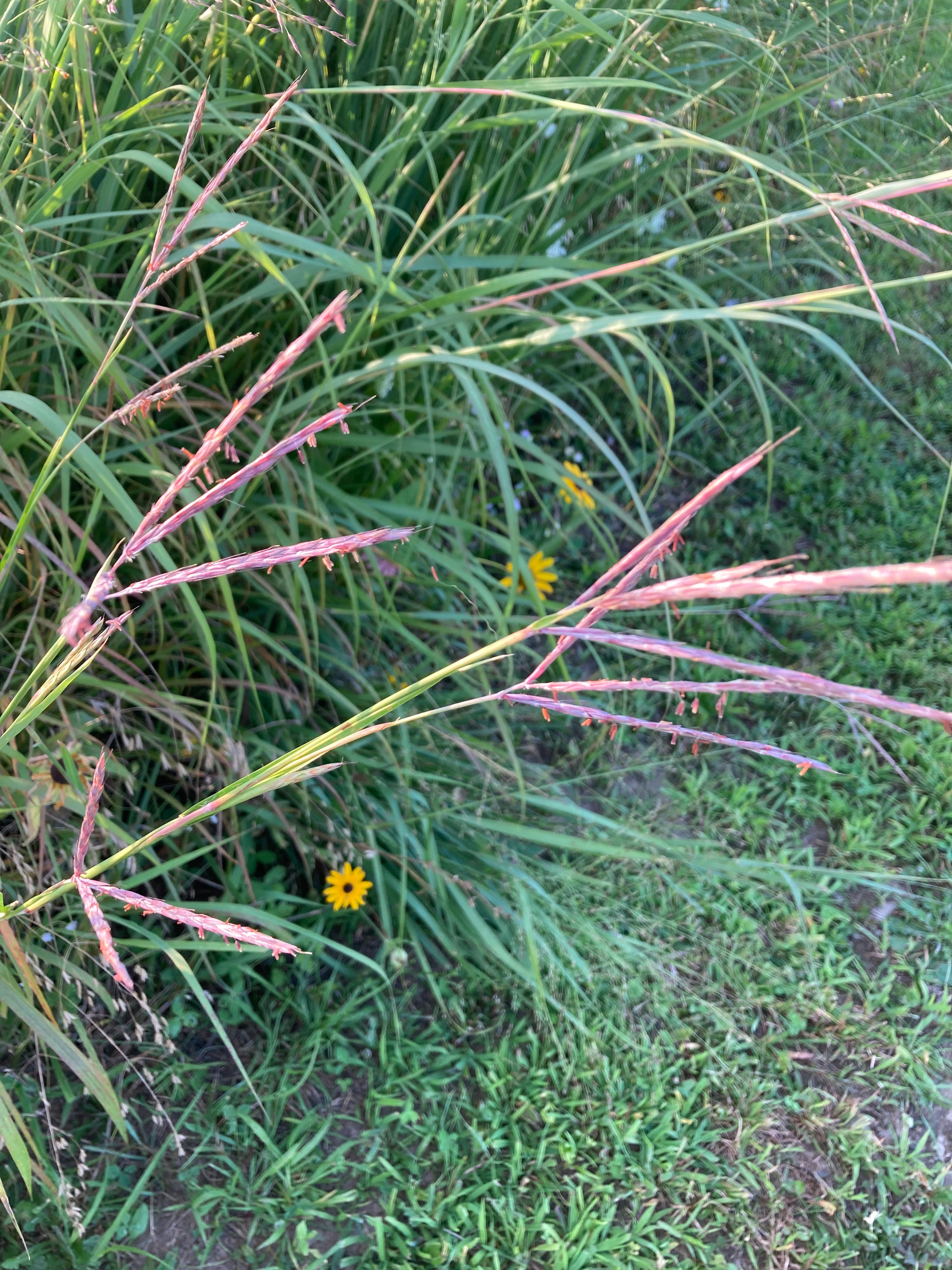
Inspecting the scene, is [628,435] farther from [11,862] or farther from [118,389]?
[11,862]

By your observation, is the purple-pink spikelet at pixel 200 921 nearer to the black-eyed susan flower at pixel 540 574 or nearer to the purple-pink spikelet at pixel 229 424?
the purple-pink spikelet at pixel 229 424

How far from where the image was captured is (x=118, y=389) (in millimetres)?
1202

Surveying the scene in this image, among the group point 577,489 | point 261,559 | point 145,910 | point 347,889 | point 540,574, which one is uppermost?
point 261,559

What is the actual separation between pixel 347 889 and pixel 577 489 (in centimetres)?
87

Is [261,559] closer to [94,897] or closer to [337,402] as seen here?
[94,897]

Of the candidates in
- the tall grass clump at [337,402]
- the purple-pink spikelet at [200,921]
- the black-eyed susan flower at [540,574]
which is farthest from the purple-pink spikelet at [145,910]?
the black-eyed susan flower at [540,574]

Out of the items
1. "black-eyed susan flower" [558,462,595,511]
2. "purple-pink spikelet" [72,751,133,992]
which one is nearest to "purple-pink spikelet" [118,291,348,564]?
"purple-pink spikelet" [72,751,133,992]

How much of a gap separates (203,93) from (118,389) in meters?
0.56

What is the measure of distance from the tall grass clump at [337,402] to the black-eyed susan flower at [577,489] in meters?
0.02

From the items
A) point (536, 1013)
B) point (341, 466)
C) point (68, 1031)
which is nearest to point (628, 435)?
point (341, 466)

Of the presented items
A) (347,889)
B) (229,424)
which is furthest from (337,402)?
(347,889)

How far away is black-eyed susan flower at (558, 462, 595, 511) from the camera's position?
1.54 meters

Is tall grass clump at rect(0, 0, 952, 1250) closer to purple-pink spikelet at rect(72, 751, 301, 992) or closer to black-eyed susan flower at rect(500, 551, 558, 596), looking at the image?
black-eyed susan flower at rect(500, 551, 558, 596)

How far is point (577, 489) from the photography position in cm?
189
